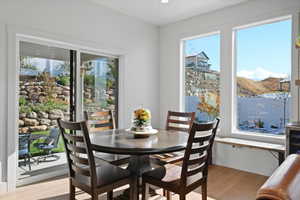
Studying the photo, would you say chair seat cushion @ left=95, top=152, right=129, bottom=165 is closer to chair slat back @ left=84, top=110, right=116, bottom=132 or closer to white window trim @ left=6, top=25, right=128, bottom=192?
chair slat back @ left=84, top=110, right=116, bottom=132

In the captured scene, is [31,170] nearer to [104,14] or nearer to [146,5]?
[104,14]

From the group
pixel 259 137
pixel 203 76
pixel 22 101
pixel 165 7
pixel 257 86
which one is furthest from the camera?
pixel 203 76

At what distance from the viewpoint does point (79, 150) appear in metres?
1.75

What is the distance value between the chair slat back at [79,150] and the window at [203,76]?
9.27 feet

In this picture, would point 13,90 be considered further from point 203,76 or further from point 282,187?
point 203,76

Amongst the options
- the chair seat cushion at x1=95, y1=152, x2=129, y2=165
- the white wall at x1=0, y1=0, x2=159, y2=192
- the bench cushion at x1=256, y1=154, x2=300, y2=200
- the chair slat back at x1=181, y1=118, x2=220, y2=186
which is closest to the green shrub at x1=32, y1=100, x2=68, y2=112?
the white wall at x1=0, y1=0, x2=159, y2=192

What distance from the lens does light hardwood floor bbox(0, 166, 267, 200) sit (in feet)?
8.40

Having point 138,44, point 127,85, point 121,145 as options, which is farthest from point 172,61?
point 121,145

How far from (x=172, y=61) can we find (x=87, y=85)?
1881mm

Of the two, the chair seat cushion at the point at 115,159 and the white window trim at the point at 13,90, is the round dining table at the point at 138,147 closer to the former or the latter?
the chair seat cushion at the point at 115,159

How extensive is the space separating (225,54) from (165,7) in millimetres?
1334

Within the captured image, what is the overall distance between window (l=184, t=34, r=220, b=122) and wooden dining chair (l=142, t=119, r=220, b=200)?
2.16m

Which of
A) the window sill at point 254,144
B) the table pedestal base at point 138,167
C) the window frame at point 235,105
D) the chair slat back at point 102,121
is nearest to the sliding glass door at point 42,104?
the chair slat back at point 102,121

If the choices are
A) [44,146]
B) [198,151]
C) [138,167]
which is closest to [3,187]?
[44,146]
